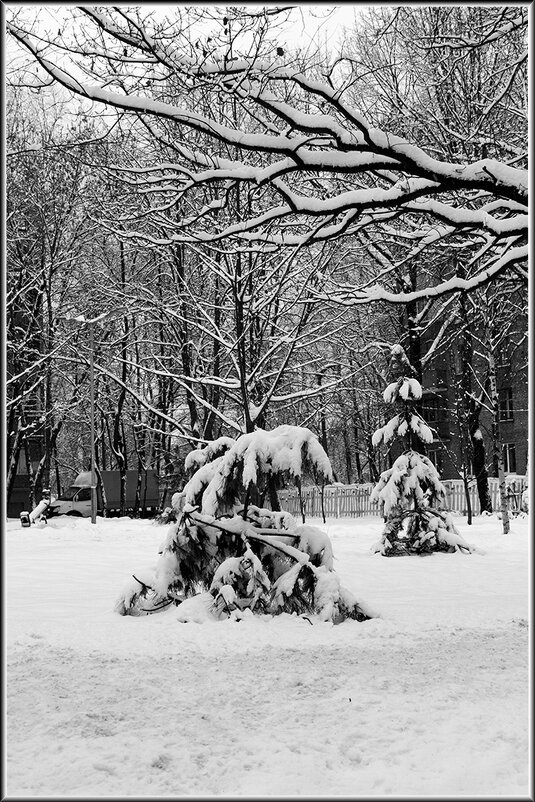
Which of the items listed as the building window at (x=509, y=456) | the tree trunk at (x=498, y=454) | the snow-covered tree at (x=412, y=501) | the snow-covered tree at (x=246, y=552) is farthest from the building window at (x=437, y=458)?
the snow-covered tree at (x=246, y=552)

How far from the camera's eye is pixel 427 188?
6254 mm

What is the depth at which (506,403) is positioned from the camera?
131ft

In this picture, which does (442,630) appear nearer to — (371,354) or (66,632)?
(66,632)

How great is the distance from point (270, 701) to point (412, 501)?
9.81 m

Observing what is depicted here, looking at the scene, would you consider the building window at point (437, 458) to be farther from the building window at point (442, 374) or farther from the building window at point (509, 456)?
the building window at point (442, 374)

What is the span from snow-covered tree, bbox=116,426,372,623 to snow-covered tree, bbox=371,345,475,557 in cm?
603

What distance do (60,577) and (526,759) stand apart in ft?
27.6

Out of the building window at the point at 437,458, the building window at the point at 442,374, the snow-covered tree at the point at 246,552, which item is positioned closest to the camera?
the snow-covered tree at the point at 246,552

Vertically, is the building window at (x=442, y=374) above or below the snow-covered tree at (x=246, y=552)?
above

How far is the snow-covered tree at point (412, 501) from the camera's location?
13.9 meters

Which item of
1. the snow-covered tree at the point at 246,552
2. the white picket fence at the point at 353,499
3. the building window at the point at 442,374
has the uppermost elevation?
the building window at the point at 442,374

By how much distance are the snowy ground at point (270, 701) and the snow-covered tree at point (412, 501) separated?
4.41 meters

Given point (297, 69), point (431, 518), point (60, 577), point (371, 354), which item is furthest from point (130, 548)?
point (371, 354)

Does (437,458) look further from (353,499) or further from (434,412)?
(353,499)
